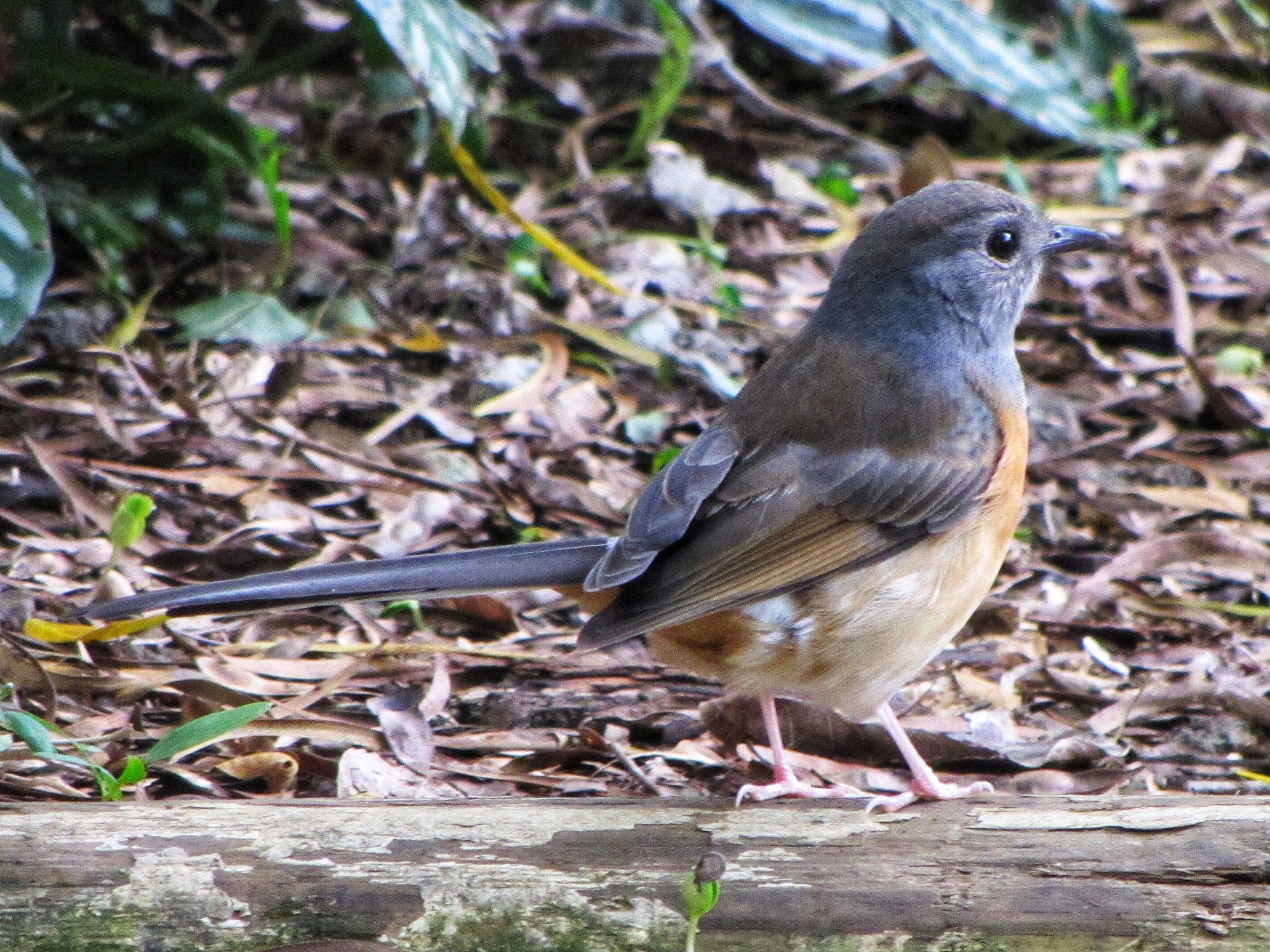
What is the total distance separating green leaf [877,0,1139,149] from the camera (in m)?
6.30

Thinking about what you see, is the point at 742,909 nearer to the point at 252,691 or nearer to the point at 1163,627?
the point at 252,691

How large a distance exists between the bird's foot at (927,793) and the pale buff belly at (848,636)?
9.4 inches

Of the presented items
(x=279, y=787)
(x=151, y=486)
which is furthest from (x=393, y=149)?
(x=279, y=787)

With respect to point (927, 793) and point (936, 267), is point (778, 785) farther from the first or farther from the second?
point (936, 267)

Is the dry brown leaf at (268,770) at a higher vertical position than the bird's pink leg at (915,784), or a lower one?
lower

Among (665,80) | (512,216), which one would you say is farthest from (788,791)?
(665,80)

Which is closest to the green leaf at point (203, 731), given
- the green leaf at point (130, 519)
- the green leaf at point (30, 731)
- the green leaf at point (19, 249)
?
the green leaf at point (30, 731)

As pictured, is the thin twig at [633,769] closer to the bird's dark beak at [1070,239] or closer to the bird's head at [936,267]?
the bird's head at [936,267]

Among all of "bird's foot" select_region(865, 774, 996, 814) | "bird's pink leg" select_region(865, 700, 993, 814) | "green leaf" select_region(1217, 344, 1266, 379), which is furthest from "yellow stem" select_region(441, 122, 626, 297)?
"bird's foot" select_region(865, 774, 996, 814)

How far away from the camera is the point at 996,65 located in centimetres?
647

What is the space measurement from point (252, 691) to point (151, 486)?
1144 mm

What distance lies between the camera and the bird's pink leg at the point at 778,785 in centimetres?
372

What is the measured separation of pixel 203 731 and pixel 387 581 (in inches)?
22.2

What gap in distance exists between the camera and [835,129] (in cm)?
788
